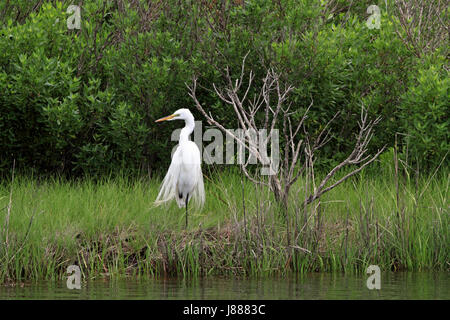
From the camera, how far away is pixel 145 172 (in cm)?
1072

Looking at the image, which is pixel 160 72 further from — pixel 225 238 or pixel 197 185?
pixel 225 238

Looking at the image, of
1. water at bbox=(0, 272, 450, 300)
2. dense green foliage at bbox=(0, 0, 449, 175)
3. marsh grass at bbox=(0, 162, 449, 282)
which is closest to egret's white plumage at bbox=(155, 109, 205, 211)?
marsh grass at bbox=(0, 162, 449, 282)

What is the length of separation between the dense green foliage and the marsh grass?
6.29ft

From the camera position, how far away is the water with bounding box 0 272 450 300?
6480mm

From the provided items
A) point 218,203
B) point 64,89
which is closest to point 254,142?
point 218,203

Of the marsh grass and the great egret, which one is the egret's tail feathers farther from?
the marsh grass

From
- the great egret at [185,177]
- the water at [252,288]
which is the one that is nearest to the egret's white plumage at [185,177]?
the great egret at [185,177]

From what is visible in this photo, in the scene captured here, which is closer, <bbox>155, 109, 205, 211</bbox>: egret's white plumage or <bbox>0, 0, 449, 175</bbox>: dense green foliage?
<bbox>155, 109, 205, 211</bbox>: egret's white plumage

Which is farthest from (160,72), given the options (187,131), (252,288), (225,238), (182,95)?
(252,288)

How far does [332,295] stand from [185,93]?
16.4ft

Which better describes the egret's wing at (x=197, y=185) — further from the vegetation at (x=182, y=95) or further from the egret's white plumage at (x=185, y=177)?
the vegetation at (x=182, y=95)

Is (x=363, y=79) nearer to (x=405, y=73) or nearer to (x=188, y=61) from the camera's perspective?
(x=405, y=73)

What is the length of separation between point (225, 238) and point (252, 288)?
1.24 meters

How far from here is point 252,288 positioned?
270 inches
